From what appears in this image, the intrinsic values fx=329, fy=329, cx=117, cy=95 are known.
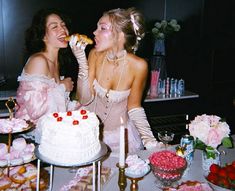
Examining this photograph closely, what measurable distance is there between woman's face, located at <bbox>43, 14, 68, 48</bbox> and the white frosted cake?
129 centimetres

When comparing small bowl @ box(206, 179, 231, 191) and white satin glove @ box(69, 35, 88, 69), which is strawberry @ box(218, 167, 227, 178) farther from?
white satin glove @ box(69, 35, 88, 69)

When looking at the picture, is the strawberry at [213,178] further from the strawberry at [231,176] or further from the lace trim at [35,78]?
the lace trim at [35,78]

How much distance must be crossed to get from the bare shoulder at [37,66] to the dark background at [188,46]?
4.51 feet

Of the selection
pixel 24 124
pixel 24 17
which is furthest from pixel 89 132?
pixel 24 17

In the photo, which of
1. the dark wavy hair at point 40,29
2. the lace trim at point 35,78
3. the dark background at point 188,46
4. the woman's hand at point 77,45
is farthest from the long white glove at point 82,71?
the dark background at point 188,46

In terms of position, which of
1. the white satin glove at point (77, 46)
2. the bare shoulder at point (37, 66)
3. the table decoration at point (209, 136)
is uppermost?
the white satin glove at point (77, 46)

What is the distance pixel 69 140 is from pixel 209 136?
82 centimetres

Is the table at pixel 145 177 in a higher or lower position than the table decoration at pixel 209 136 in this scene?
lower

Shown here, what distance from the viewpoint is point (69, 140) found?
149 cm

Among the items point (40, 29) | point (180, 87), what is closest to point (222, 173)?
point (40, 29)

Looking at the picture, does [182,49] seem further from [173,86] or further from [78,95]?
[78,95]

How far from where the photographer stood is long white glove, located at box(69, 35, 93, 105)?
2389mm

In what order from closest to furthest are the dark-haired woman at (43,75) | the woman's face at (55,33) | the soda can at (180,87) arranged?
the dark-haired woman at (43,75) < the woman's face at (55,33) < the soda can at (180,87)

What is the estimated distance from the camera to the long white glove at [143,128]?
7.31 ft
